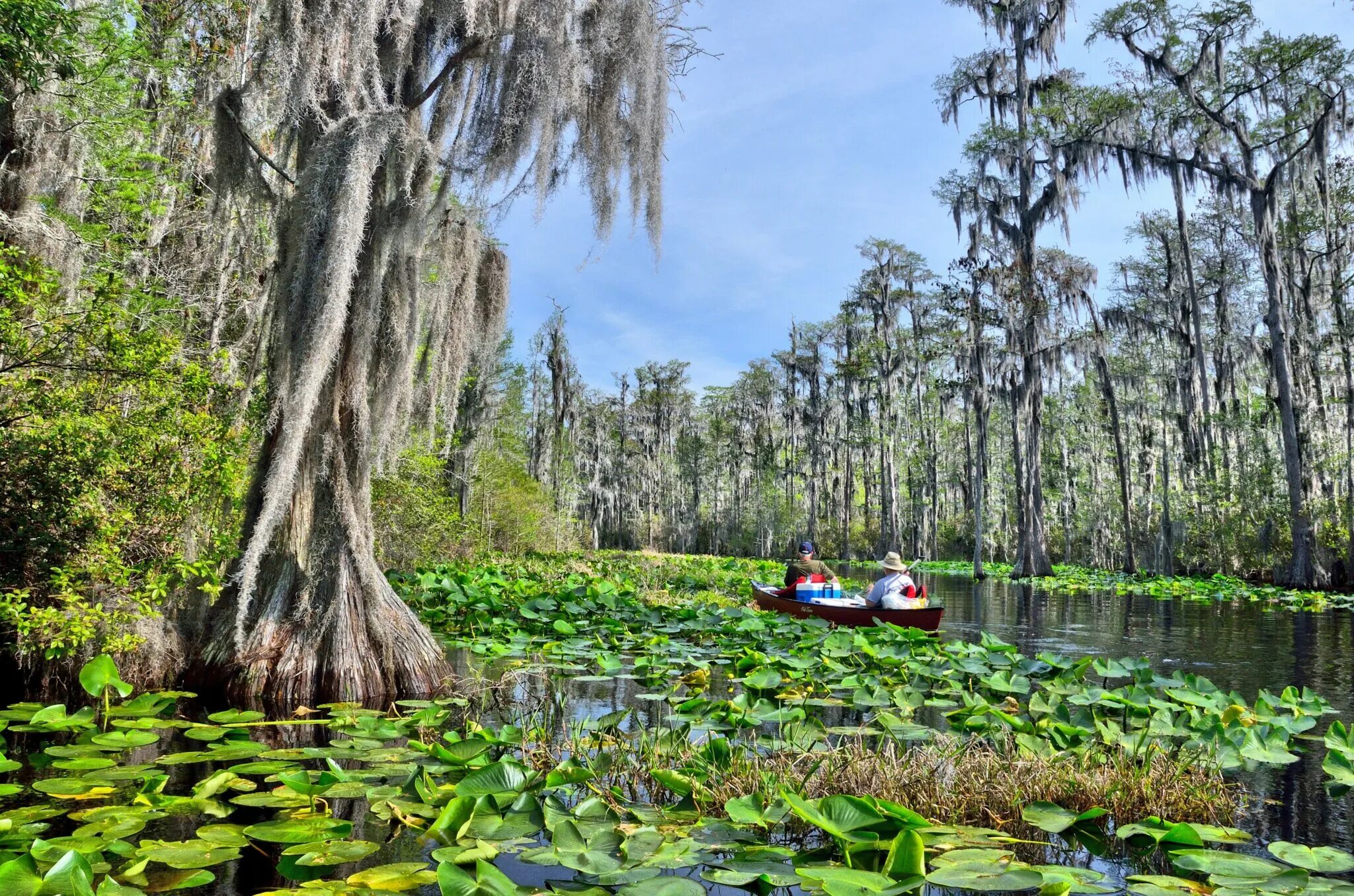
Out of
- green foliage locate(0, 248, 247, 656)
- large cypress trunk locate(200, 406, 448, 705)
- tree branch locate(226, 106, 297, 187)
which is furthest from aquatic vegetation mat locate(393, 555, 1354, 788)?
tree branch locate(226, 106, 297, 187)

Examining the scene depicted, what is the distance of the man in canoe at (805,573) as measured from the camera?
38.5 ft

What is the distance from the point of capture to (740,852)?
266 centimetres

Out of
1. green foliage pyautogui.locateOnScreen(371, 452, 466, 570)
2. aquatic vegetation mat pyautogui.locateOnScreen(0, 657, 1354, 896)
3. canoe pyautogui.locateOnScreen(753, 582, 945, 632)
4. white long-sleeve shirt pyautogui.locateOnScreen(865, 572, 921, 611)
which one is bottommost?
aquatic vegetation mat pyautogui.locateOnScreen(0, 657, 1354, 896)

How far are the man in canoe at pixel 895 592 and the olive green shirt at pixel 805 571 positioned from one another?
5.59 ft

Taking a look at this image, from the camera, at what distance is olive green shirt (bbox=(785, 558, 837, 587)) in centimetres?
1184

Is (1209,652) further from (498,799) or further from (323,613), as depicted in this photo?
(323,613)

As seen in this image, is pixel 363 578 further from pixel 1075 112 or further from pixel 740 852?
pixel 1075 112

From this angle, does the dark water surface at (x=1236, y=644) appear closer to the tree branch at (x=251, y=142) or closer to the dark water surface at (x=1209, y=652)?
the dark water surface at (x=1209, y=652)

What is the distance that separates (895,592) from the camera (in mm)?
9656

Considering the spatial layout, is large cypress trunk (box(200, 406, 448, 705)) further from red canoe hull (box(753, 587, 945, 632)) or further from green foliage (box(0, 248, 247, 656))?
red canoe hull (box(753, 587, 945, 632))

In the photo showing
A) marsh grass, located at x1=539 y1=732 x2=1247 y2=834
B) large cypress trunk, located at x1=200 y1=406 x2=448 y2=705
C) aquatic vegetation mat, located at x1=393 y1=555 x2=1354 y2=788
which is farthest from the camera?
large cypress trunk, located at x1=200 y1=406 x2=448 y2=705

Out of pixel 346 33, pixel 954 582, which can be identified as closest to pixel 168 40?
pixel 346 33

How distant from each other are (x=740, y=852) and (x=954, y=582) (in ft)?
81.3

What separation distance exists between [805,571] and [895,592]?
2.40m
